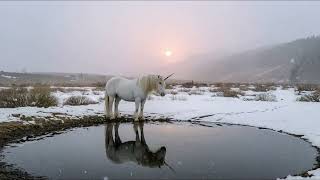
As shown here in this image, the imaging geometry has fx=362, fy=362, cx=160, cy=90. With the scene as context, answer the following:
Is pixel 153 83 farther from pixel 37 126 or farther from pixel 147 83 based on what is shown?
pixel 37 126

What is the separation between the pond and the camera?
782cm

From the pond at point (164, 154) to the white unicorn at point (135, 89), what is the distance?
6.09 ft

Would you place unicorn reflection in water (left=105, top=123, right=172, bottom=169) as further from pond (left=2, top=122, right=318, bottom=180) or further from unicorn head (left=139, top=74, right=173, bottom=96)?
unicorn head (left=139, top=74, right=173, bottom=96)

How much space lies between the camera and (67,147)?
32.8 feet

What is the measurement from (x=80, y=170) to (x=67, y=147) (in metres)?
2.27

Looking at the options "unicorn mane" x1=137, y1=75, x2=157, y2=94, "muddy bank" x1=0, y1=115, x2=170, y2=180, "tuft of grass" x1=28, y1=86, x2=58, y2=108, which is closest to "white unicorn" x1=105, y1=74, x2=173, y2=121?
"unicorn mane" x1=137, y1=75, x2=157, y2=94

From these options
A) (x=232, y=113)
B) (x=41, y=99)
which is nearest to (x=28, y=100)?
(x=41, y=99)

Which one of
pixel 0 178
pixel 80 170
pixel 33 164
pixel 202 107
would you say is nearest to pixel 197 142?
pixel 80 170

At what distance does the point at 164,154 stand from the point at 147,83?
533 centimetres

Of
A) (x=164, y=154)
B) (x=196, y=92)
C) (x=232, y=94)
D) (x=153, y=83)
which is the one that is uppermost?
(x=196, y=92)

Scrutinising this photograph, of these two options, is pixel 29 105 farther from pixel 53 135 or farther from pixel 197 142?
pixel 197 142

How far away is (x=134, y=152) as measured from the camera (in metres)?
9.67

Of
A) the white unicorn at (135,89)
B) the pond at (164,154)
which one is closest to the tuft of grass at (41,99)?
the white unicorn at (135,89)

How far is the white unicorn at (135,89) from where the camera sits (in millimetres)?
14297
